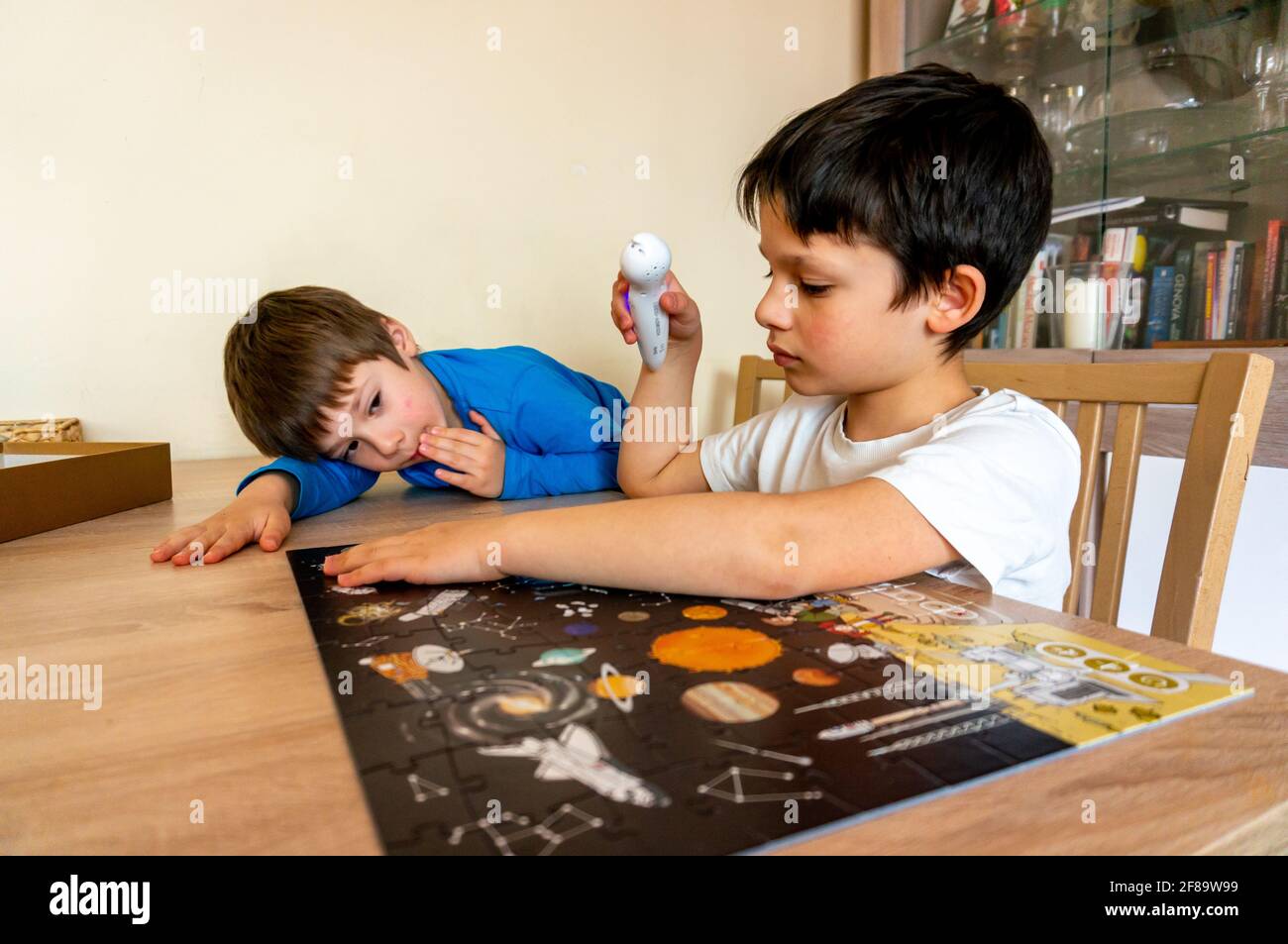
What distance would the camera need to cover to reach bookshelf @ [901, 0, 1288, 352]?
4.51ft

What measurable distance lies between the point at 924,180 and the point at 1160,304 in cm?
109

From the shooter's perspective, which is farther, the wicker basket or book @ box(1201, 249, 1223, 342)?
book @ box(1201, 249, 1223, 342)

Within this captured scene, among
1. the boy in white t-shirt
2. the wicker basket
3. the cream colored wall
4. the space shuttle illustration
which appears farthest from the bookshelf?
the wicker basket

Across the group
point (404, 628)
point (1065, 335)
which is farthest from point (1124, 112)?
point (404, 628)

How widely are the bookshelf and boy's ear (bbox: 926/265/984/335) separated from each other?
782 mm

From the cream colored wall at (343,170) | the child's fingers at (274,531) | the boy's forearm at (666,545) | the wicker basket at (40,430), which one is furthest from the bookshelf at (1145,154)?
the wicker basket at (40,430)

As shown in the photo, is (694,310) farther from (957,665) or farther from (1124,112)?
(1124,112)

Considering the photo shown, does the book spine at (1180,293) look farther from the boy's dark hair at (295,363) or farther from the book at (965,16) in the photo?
the boy's dark hair at (295,363)

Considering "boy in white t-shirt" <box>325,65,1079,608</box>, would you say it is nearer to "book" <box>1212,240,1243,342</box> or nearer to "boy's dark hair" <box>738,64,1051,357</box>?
"boy's dark hair" <box>738,64,1051,357</box>

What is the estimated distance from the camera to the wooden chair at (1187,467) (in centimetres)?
71

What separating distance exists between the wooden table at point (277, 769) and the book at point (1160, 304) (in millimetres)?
1281

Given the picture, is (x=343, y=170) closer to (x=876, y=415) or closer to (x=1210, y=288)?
(x=876, y=415)

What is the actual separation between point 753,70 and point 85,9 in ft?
3.86

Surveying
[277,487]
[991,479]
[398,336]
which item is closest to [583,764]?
[991,479]
